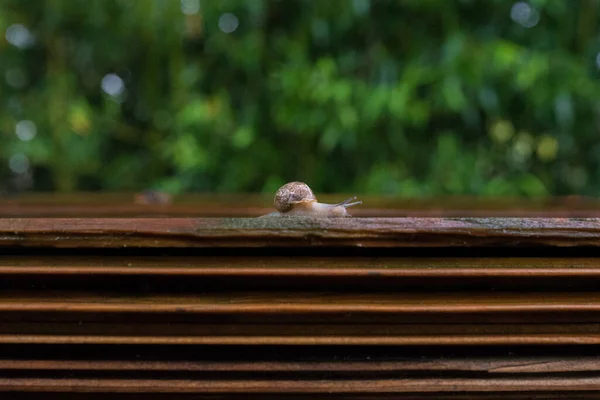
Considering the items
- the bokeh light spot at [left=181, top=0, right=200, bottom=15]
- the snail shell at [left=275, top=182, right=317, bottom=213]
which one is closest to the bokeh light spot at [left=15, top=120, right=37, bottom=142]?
the bokeh light spot at [left=181, top=0, right=200, bottom=15]

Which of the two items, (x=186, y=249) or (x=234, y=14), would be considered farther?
(x=234, y=14)

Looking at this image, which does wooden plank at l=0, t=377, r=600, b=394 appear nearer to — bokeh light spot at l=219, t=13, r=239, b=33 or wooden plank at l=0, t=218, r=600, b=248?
wooden plank at l=0, t=218, r=600, b=248

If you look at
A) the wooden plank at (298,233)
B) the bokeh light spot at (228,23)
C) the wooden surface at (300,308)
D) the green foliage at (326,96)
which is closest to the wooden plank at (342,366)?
the wooden surface at (300,308)

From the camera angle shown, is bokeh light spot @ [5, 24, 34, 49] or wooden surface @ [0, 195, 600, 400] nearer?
wooden surface @ [0, 195, 600, 400]

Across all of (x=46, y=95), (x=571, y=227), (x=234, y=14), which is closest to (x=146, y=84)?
(x=46, y=95)

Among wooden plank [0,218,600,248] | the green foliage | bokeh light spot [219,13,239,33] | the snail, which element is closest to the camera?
wooden plank [0,218,600,248]

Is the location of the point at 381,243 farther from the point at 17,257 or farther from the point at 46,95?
the point at 46,95

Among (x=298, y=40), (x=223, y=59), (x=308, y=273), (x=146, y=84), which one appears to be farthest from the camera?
(x=146, y=84)
